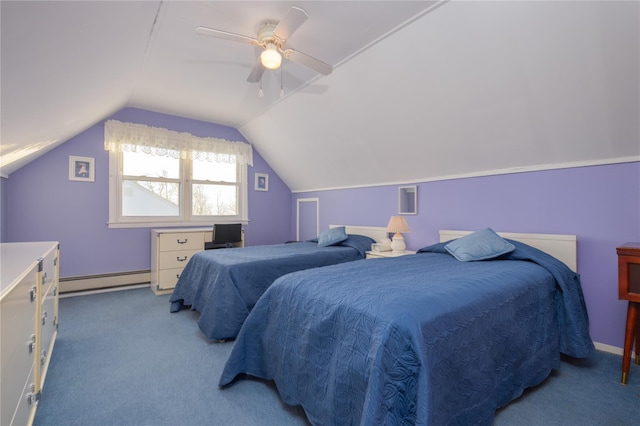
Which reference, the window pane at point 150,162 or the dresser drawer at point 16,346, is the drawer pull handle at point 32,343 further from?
the window pane at point 150,162

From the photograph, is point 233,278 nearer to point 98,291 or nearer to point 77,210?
point 98,291

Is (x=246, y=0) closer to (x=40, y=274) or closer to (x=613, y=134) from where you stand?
(x=40, y=274)

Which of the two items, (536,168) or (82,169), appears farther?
(82,169)

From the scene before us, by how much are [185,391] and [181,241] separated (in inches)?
98.0

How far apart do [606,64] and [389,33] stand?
1423mm

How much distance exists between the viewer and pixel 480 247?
2.40 meters

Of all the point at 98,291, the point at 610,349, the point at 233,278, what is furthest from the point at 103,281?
the point at 610,349

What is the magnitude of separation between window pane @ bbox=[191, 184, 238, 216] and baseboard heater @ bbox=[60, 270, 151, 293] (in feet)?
3.81

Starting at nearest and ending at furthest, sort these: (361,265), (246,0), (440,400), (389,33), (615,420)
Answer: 1. (440,400)
2. (615,420)
3. (246,0)
4. (361,265)
5. (389,33)

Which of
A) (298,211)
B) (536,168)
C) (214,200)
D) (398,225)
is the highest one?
(536,168)

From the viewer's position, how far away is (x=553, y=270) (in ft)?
6.89

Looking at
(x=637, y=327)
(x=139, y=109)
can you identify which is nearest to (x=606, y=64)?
(x=637, y=327)

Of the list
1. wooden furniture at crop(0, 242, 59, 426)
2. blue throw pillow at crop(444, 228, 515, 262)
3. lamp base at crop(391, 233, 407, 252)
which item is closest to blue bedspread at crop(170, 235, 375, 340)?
lamp base at crop(391, 233, 407, 252)

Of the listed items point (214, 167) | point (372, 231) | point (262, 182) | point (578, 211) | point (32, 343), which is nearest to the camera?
point (32, 343)
